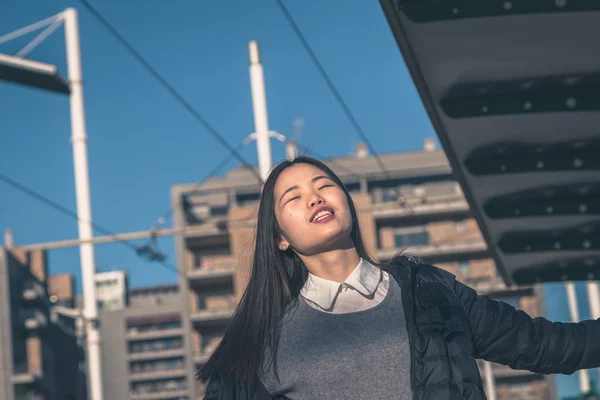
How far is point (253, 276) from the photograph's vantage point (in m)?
4.08

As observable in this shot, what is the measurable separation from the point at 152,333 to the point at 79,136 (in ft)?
300

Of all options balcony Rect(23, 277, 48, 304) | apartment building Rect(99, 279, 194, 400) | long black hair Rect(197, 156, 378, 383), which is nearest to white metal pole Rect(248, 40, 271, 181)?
long black hair Rect(197, 156, 378, 383)

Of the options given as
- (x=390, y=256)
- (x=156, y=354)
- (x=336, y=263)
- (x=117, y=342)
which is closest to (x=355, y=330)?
(x=336, y=263)

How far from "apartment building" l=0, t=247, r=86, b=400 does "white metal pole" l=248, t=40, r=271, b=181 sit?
65.6 meters

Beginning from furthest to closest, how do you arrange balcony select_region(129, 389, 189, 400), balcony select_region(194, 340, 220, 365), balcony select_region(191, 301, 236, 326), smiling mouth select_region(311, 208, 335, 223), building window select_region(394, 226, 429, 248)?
balcony select_region(129, 389, 189, 400) < building window select_region(394, 226, 429, 248) < balcony select_region(191, 301, 236, 326) < balcony select_region(194, 340, 220, 365) < smiling mouth select_region(311, 208, 335, 223)

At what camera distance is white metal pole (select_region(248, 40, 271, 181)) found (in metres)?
21.4

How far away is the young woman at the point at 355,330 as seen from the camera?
3.59 m

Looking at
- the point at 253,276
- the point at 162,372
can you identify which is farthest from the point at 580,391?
the point at 162,372

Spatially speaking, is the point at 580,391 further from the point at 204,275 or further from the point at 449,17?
the point at 204,275

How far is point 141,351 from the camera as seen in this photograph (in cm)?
11450

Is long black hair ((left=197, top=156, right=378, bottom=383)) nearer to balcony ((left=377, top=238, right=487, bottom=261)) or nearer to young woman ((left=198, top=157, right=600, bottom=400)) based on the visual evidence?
young woman ((left=198, top=157, right=600, bottom=400))

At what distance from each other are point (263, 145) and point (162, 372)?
93.6 m

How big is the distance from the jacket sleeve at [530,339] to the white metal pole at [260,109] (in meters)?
17.5

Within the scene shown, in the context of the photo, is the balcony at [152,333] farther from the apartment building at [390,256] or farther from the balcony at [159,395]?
the apartment building at [390,256]
